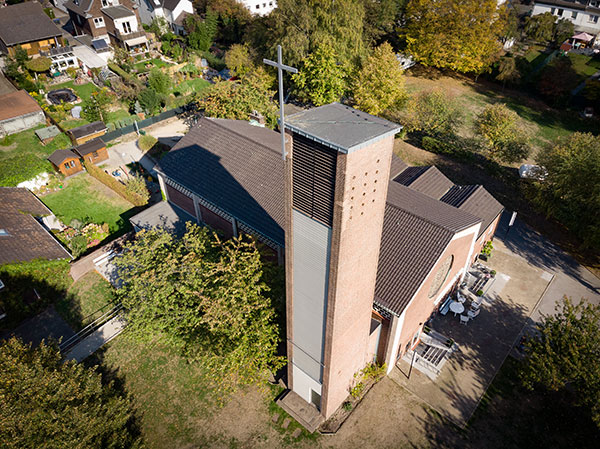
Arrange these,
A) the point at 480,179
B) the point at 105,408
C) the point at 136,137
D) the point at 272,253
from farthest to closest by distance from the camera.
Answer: the point at 136,137 < the point at 480,179 < the point at 272,253 < the point at 105,408

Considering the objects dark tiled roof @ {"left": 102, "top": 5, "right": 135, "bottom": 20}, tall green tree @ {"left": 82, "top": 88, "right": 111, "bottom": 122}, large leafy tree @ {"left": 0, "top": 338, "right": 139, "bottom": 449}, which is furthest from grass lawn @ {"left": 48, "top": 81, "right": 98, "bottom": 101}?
large leafy tree @ {"left": 0, "top": 338, "right": 139, "bottom": 449}

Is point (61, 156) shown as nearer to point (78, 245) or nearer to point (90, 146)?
point (90, 146)

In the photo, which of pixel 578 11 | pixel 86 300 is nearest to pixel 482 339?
Answer: pixel 86 300

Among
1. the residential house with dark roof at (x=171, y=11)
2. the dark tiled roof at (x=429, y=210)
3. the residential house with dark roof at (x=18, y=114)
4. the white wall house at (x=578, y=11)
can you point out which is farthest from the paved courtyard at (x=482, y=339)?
the residential house with dark roof at (x=171, y=11)

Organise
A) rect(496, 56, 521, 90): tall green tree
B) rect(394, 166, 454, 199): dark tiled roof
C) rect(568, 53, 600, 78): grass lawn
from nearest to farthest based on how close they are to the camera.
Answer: rect(394, 166, 454, 199): dark tiled roof → rect(496, 56, 521, 90): tall green tree → rect(568, 53, 600, 78): grass lawn

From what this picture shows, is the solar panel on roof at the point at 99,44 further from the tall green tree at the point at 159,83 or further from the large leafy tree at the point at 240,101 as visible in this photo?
the large leafy tree at the point at 240,101

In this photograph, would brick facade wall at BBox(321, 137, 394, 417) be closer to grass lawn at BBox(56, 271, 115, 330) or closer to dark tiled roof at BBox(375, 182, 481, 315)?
dark tiled roof at BBox(375, 182, 481, 315)

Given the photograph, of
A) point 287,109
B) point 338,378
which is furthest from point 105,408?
point 287,109

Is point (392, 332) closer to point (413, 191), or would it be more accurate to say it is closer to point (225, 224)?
point (413, 191)
